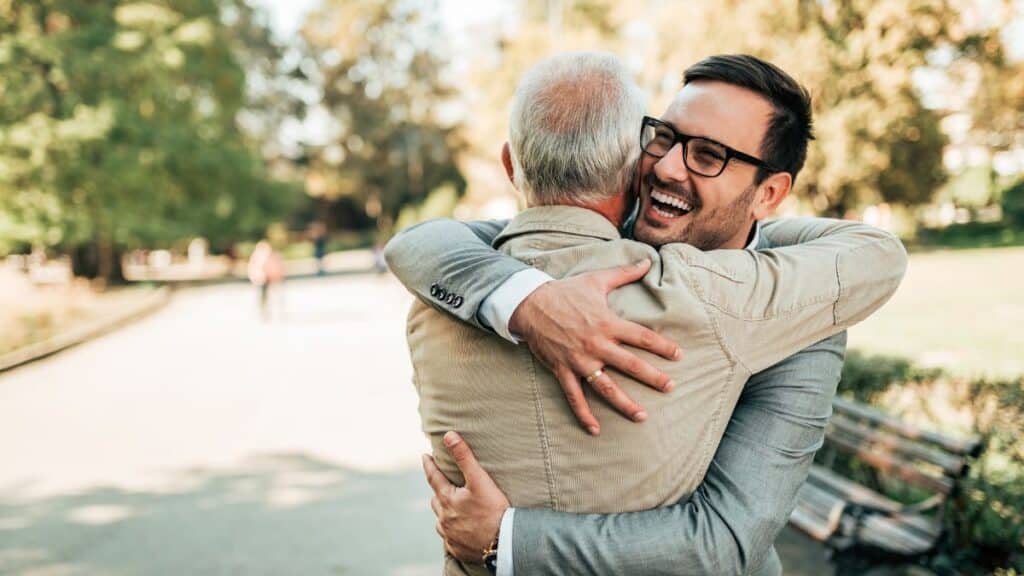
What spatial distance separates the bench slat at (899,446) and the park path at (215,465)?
261 centimetres

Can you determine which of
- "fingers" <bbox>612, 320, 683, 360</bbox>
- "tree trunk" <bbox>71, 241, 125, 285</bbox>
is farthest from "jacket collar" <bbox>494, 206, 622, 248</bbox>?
"tree trunk" <bbox>71, 241, 125, 285</bbox>

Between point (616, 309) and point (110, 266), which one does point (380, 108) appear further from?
point (616, 309)

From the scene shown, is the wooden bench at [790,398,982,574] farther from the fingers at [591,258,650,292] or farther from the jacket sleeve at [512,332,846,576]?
the fingers at [591,258,650,292]

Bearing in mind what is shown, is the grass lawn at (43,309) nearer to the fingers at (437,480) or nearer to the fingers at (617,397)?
the fingers at (437,480)

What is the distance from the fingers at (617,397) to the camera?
1560 millimetres

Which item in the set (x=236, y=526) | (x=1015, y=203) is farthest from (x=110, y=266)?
(x=1015, y=203)

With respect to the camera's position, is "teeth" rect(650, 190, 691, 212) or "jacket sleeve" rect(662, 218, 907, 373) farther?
"teeth" rect(650, 190, 691, 212)

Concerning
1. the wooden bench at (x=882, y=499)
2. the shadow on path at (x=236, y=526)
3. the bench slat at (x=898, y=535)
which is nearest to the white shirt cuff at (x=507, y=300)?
the wooden bench at (x=882, y=499)

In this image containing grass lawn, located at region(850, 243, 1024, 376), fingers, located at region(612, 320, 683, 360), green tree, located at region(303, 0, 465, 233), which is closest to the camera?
fingers, located at region(612, 320, 683, 360)

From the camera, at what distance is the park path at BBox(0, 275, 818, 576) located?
505 cm

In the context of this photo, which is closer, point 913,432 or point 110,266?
point 913,432

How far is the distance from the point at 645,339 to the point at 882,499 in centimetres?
385

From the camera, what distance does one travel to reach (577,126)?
1.63 metres

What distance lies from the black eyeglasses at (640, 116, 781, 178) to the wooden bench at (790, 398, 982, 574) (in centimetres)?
277
